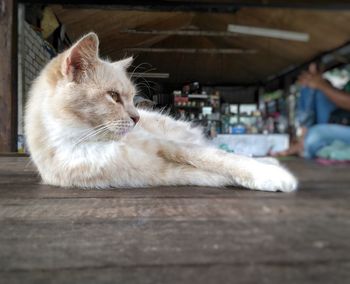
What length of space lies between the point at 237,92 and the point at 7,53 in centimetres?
106

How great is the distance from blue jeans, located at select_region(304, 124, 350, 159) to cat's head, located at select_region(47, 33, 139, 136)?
42 cm

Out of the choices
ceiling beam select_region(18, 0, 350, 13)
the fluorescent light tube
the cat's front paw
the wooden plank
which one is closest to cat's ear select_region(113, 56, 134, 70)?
ceiling beam select_region(18, 0, 350, 13)

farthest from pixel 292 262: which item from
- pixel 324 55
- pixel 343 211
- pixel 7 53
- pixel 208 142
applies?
pixel 7 53

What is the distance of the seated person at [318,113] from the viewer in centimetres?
32

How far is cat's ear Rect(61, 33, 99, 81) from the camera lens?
2.10 feet

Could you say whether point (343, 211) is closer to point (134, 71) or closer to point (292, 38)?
point (292, 38)

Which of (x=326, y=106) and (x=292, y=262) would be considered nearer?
(x=292, y=262)

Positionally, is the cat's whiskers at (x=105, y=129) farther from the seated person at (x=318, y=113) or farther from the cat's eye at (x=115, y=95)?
the seated person at (x=318, y=113)

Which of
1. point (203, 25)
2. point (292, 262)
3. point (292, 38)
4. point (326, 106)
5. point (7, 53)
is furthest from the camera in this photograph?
point (7, 53)

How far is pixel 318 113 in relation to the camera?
1.08ft

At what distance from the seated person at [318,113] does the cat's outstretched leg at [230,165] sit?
0.14 meters

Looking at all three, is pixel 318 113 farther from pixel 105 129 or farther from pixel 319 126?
pixel 105 129

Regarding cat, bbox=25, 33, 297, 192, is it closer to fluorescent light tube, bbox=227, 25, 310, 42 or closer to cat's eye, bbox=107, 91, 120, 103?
cat's eye, bbox=107, 91, 120, 103

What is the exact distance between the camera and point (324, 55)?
0.34 meters
